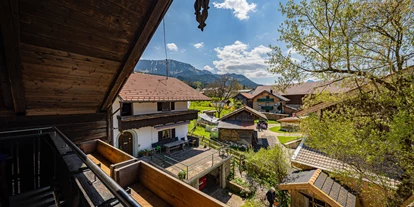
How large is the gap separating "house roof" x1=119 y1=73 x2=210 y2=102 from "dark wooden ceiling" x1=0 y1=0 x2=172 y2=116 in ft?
21.7

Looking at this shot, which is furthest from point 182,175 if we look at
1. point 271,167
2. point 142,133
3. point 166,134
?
point 166,134

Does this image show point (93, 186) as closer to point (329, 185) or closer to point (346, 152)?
point (346, 152)

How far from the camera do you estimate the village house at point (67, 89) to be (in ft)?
5.25

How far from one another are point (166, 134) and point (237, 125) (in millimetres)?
8071

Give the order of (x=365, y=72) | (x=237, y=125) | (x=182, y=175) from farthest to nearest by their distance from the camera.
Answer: (x=237, y=125), (x=182, y=175), (x=365, y=72)

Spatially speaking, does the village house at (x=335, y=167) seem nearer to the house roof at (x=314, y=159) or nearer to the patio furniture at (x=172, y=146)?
the house roof at (x=314, y=159)

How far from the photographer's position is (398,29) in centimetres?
474

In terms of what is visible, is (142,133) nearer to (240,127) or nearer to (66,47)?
(240,127)

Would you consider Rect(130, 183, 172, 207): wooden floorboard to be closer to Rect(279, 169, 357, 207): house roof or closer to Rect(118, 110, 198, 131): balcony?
Rect(279, 169, 357, 207): house roof

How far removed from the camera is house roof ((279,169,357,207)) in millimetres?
5895

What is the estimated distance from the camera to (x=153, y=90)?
1202cm

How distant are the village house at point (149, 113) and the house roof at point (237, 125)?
4555mm

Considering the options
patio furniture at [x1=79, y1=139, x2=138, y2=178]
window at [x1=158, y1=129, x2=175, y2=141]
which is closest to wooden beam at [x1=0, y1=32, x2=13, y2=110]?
patio furniture at [x1=79, y1=139, x2=138, y2=178]

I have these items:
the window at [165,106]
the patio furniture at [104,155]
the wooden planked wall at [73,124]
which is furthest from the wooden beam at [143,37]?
the window at [165,106]
